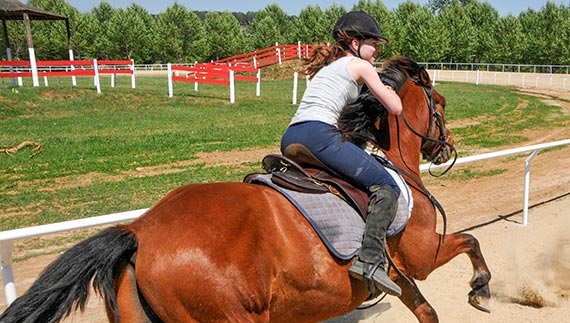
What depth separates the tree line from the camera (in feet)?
195

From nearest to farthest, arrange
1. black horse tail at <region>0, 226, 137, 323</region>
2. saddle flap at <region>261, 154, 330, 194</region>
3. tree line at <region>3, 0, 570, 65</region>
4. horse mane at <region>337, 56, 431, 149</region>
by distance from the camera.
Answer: black horse tail at <region>0, 226, 137, 323</region>
saddle flap at <region>261, 154, 330, 194</region>
horse mane at <region>337, 56, 431, 149</region>
tree line at <region>3, 0, 570, 65</region>

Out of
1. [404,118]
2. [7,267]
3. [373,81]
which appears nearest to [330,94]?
[373,81]

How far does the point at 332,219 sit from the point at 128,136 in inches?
505

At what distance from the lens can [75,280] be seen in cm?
256

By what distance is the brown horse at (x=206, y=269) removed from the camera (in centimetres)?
259

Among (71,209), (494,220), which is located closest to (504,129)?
(494,220)

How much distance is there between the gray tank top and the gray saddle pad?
21.8 inches

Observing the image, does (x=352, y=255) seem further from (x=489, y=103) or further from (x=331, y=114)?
(x=489, y=103)

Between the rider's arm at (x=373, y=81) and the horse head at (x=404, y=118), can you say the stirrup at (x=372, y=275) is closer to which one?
the horse head at (x=404, y=118)

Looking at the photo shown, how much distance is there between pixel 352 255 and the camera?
130 inches

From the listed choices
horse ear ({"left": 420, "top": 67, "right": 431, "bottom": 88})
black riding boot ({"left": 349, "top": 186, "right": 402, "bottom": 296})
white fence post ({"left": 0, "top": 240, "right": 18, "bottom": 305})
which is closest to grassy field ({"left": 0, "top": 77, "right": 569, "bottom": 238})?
white fence post ({"left": 0, "top": 240, "right": 18, "bottom": 305})

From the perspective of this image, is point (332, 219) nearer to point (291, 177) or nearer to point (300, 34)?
point (291, 177)

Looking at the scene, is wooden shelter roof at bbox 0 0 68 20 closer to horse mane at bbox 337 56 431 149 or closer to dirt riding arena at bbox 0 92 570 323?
dirt riding arena at bbox 0 92 570 323

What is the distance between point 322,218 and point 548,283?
407 centimetres
